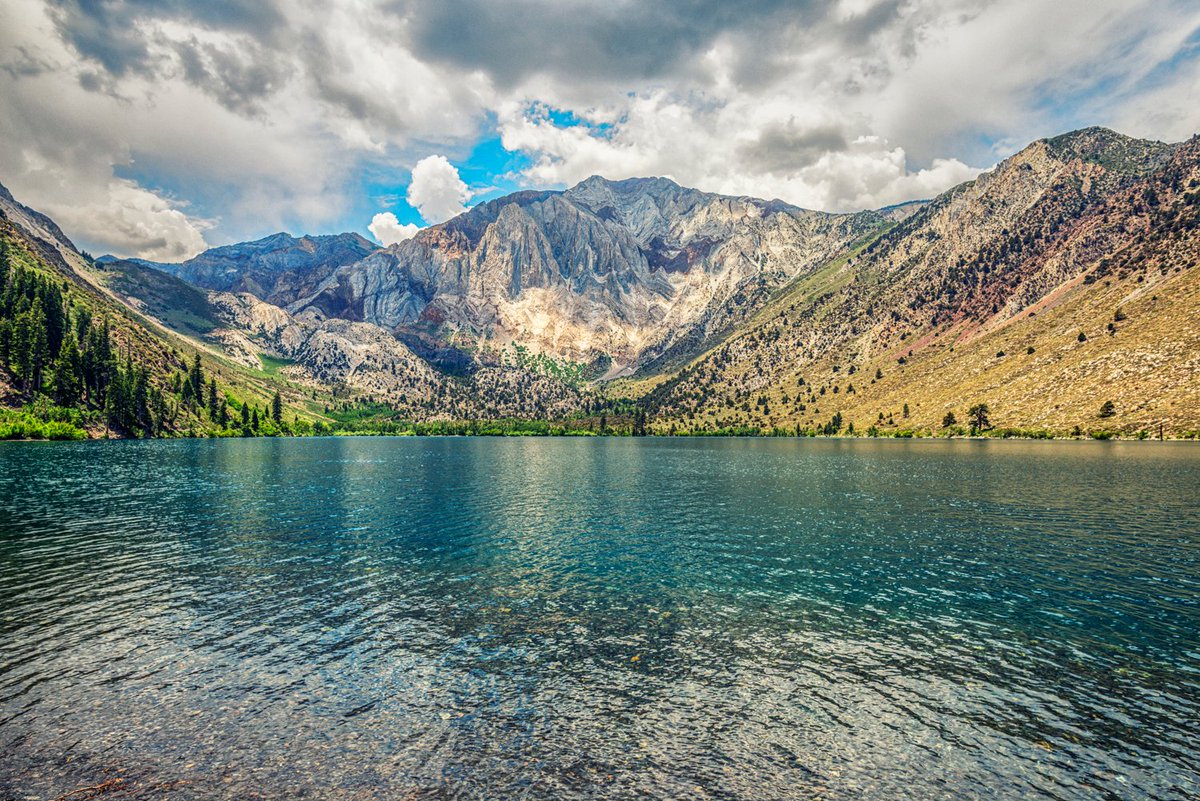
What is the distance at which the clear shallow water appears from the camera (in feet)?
60.3

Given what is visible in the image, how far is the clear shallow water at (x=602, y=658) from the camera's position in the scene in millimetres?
18375

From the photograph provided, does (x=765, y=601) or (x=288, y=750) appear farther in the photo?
(x=765, y=601)

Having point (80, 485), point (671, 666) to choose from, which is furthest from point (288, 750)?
point (80, 485)

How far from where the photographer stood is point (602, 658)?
2738 centimetres

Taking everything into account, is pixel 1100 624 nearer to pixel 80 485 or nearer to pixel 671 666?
pixel 671 666

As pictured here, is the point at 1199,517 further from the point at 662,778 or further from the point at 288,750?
the point at 288,750

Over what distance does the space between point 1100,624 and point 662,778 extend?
3037cm

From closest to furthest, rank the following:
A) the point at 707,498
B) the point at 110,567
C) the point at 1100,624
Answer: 1. the point at 1100,624
2. the point at 110,567
3. the point at 707,498

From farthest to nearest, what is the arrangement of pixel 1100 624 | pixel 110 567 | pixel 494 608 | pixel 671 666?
pixel 110 567 < pixel 494 608 < pixel 1100 624 < pixel 671 666

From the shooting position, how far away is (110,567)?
42.9 m

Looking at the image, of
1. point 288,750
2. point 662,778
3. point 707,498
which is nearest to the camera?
point 662,778

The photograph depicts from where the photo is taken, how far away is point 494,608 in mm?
34875

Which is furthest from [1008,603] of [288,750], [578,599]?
[288,750]

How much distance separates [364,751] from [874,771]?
17549 mm
